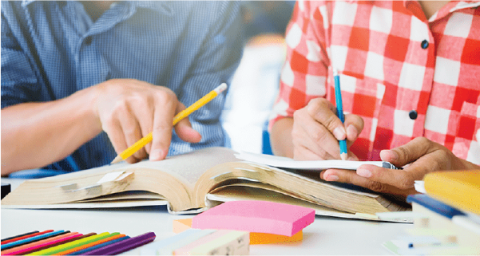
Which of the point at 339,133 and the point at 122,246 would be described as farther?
the point at 339,133

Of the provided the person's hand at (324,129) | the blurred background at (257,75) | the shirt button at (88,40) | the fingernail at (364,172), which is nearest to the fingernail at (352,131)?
the person's hand at (324,129)

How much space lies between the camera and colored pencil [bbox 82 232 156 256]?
0.27 m

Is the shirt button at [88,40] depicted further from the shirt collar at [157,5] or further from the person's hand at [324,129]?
the person's hand at [324,129]

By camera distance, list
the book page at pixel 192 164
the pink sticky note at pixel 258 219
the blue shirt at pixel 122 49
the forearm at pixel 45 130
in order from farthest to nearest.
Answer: the blue shirt at pixel 122 49, the forearm at pixel 45 130, the book page at pixel 192 164, the pink sticky note at pixel 258 219

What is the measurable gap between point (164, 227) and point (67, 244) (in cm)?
11

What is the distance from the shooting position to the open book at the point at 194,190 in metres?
0.39

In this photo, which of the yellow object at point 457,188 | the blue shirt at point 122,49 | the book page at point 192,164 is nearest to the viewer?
the yellow object at point 457,188

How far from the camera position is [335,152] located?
539 millimetres

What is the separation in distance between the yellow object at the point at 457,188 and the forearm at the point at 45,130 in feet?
1.83

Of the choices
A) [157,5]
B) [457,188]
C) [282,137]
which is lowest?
[282,137]

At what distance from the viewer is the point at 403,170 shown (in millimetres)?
421

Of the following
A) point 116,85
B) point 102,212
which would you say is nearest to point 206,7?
point 116,85

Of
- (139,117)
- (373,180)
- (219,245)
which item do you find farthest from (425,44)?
(219,245)

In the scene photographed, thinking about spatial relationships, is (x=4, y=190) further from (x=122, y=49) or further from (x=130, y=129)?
(x=122, y=49)
